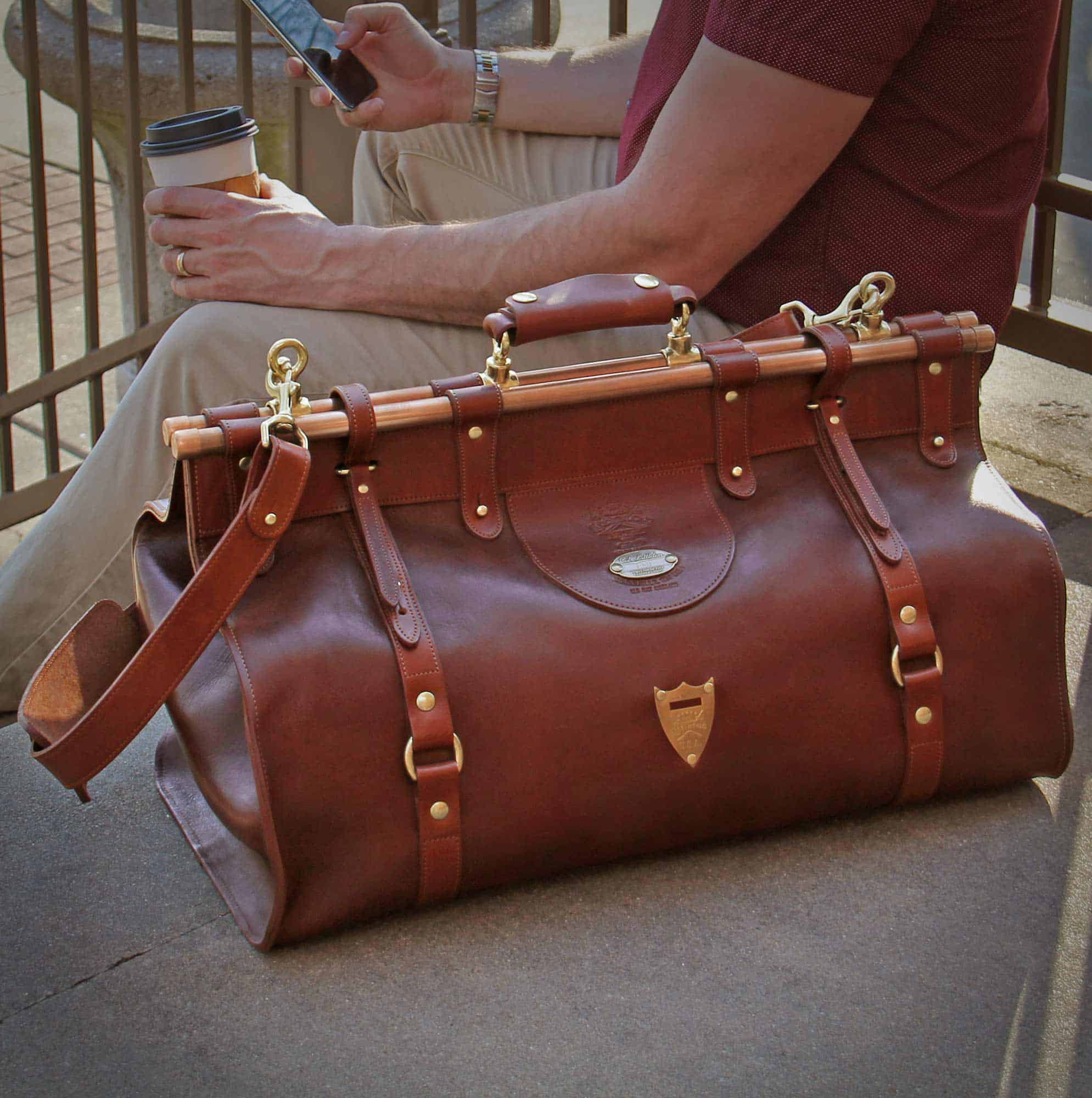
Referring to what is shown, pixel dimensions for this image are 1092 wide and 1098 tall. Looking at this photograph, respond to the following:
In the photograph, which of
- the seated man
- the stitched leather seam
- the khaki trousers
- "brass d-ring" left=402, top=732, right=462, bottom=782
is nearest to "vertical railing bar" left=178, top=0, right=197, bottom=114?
the seated man

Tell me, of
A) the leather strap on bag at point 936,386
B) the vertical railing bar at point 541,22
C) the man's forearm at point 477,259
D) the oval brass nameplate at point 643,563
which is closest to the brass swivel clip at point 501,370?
the oval brass nameplate at point 643,563

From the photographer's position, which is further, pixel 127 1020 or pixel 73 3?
pixel 73 3

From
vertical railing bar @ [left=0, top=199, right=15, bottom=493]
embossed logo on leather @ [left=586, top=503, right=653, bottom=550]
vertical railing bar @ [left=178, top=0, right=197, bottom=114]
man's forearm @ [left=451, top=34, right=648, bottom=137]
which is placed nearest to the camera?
embossed logo on leather @ [left=586, top=503, right=653, bottom=550]

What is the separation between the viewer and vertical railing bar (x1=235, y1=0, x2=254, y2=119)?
2715mm

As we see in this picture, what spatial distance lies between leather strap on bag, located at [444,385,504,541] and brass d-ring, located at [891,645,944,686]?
47 centimetres

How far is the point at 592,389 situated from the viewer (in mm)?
1580

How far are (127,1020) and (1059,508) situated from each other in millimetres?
1818

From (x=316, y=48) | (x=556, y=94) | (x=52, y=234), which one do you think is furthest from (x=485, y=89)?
(x=52, y=234)

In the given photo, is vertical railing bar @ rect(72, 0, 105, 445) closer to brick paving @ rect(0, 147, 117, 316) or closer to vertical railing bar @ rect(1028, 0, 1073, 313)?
vertical railing bar @ rect(1028, 0, 1073, 313)

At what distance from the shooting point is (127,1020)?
1.42 m

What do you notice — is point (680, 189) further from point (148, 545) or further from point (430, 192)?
point (148, 545)

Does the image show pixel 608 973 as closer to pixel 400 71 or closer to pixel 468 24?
pixel 400 71

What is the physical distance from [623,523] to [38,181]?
5.86 feet

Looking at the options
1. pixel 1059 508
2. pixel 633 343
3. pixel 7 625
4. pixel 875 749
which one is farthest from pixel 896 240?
pixel 7 625
